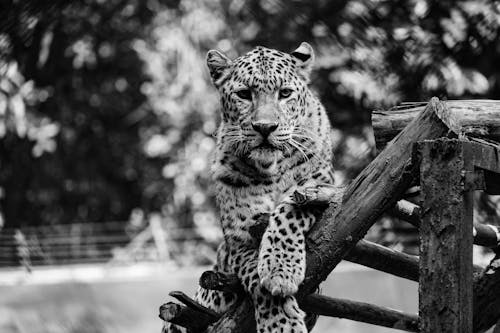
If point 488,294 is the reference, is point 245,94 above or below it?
above

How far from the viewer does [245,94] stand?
6055 mm

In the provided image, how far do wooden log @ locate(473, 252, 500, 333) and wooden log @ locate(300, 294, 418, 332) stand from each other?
1.53 ft

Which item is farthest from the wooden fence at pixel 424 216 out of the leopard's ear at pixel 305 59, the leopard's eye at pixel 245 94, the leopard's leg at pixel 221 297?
the leopard's ear at pixel 305 59

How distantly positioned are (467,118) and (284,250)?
1.22 metres

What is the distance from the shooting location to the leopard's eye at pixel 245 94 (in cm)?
604

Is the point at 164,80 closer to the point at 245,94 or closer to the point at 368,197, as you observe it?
the point at 245,94

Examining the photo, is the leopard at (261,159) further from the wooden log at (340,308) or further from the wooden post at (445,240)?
the wooden post at (445,240)

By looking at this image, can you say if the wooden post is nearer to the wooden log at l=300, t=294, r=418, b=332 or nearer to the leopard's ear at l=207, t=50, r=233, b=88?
the wooden log at l=300, t=294, r=418, b=332

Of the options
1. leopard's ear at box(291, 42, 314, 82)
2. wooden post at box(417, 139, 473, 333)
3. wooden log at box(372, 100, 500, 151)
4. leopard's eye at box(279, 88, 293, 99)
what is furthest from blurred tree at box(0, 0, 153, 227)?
wooden post at box(417, 139, 473, 333)

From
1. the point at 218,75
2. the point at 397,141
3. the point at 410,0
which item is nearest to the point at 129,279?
the point at 410,0

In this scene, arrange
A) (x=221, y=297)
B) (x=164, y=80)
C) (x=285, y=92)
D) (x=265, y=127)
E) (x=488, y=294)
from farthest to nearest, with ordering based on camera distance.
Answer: (x=164, y=80)
(x=285, y=92)
(x=221, y=297)
(x=488, y=294)
(x=265, y=127)

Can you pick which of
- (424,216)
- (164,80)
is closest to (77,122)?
(164,80)

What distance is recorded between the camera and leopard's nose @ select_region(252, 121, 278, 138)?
566cm

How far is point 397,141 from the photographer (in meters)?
4.66
